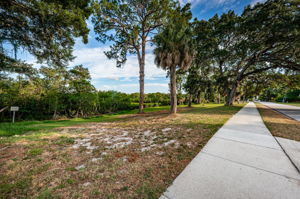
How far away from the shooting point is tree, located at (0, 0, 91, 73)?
4426mm

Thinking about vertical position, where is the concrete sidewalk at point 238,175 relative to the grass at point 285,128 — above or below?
below

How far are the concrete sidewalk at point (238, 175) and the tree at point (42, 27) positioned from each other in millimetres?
6984

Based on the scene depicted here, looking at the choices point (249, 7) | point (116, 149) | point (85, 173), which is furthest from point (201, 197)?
point (249, 7)

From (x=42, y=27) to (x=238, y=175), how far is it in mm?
8974

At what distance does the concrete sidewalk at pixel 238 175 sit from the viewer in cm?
144

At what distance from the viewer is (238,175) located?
5.88 feet

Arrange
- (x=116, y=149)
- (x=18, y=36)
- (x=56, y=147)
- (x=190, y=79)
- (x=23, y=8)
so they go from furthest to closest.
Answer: (x=190, y=79) → (x=18, y=36) → (x=23, y=8) → (x=56, y=147) → (x=116, y=149)

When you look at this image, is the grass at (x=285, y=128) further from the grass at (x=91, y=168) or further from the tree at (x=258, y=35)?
the tree at (x=258, y=35)

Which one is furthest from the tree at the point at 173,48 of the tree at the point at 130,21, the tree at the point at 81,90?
the tree at the point at 81,90

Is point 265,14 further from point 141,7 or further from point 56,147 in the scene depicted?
→ point 56,147

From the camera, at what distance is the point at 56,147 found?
3.11 meters

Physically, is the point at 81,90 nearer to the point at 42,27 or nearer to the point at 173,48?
the point at 42,27

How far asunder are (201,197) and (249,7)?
1980 cm

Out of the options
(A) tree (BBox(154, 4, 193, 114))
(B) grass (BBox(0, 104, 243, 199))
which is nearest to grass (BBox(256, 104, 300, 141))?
(B) grass (BBox(0, 104, 243, 199))
